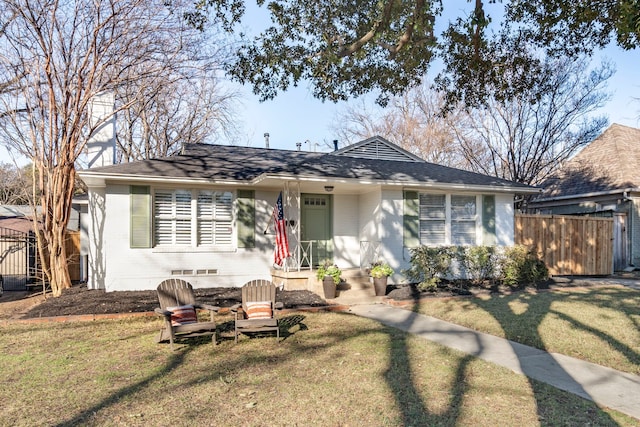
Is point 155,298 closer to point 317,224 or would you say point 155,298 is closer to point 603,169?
point 317,224

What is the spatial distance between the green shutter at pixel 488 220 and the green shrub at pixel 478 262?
693 millimetres

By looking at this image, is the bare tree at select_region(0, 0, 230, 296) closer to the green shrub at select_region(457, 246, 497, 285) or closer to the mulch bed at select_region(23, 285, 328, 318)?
the mulch bed at select_region(23, 285, 328, 318)

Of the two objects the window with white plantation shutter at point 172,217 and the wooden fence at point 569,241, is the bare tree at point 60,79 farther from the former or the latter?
the wooden fence at point 569,241

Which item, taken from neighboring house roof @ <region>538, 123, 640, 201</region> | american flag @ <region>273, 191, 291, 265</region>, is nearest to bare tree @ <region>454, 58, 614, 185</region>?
neighboring house roof @ <region>538, 123, 640, 201</region>

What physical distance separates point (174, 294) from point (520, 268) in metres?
9.10

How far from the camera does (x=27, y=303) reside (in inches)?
422

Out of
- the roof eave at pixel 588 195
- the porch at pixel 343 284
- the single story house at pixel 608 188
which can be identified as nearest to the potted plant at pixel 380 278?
the porch at pixel 343 284

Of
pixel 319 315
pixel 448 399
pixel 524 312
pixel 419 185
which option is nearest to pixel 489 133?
pixel 419 185

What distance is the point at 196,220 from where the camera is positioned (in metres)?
11.2

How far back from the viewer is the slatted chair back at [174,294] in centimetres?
685

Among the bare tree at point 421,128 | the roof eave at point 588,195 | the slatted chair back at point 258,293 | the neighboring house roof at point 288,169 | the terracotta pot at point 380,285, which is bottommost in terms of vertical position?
the terracotta pot at point 380,285

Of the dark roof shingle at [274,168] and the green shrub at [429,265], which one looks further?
the green shrub at [429,265]

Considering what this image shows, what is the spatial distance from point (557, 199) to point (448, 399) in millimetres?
16822

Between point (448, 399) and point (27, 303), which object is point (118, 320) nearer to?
point (27, 303)
